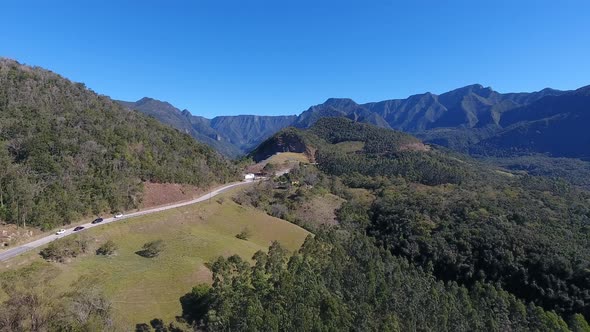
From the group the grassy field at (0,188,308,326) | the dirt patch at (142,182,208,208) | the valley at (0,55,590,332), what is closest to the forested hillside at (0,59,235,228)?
the valley at (0,55,590,332)

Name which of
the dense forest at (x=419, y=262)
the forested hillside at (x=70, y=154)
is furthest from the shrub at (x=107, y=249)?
the dense forest at (x=419, y=262)

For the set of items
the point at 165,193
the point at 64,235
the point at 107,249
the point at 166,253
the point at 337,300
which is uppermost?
the point at 165,193

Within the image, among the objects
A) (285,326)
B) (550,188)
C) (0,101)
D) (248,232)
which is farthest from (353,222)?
(550,188)

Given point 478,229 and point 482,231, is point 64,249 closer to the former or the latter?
point 482,231

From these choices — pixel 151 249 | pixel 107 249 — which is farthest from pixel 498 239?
pixel 107 249

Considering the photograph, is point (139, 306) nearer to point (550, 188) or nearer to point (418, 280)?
point (418, 280)
